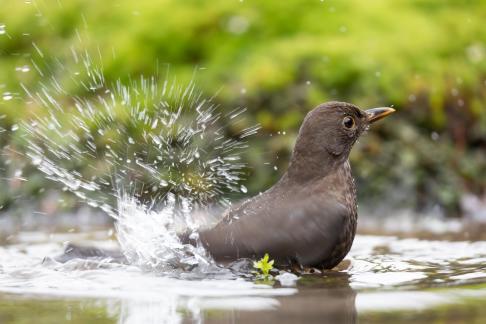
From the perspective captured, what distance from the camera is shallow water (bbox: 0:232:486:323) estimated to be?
412 centimetres

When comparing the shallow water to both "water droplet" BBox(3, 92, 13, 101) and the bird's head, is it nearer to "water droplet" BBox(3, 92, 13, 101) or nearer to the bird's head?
the bird's head

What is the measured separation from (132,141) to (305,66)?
6.56 feet

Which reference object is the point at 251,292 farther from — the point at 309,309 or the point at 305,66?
the point at 305,66

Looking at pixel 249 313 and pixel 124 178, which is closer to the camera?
pixel 249 313

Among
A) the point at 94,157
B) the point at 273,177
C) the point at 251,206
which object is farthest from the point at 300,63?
the point at 251,206

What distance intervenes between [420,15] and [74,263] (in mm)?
5785

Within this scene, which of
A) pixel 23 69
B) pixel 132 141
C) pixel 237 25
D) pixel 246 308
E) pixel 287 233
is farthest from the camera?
pixel 237 25

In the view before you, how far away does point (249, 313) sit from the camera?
416 centimetres

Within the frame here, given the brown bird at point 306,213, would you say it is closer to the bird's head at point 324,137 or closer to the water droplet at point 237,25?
the bird's head at point 324,137

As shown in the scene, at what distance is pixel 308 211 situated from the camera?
557 centimetres

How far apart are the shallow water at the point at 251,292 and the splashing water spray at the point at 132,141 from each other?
1.63 m

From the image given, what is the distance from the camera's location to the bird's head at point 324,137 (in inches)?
235

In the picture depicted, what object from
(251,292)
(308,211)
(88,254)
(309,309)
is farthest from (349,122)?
(309,309)

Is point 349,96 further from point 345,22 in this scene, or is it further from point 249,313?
point 249,313
